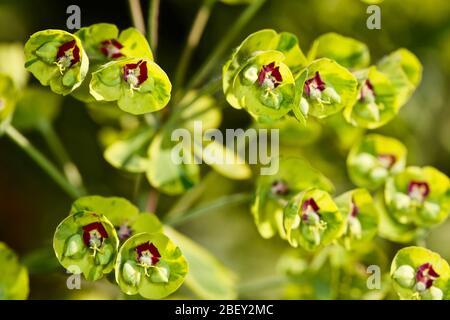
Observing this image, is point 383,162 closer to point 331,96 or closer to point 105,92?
point 331,96

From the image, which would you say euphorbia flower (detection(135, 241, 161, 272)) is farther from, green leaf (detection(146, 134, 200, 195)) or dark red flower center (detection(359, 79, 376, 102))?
dark red flower center (detection(359, 79, 376, 102))

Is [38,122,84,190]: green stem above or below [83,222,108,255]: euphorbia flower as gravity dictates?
above

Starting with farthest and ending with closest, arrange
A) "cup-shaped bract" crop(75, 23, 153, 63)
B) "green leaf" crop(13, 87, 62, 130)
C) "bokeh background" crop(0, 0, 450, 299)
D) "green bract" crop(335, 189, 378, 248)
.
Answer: "bokeh background" crop(0, 0, 450, 299) → "green leaf" crop(13, 87, 62, 130) → "green bract" crop(335, 189, 378, 248) → "cup-shaped bract" crop(75, 23, 153, 63)

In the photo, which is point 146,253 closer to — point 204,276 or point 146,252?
point 146,252

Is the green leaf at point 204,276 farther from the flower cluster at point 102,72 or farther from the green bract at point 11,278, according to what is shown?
the flower cluster at point 102,72

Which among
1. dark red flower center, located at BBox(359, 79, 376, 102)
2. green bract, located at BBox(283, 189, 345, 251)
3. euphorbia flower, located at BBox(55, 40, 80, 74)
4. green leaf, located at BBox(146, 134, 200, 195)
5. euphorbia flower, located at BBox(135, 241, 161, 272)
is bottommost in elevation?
euphorbia flower, located at BBox(135, 241, 161, 272)

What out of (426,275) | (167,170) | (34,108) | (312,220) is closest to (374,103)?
(312,220)

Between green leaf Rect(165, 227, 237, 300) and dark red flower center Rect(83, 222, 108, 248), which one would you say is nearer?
dark red flower center Rect(83, 222, 108, 248)

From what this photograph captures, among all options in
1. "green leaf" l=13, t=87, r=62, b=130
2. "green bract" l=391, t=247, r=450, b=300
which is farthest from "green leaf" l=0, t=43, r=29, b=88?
"green bract" l=391, t=247, r=450, b=300
